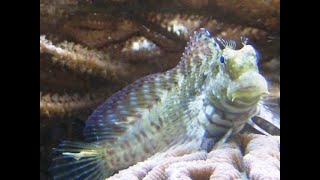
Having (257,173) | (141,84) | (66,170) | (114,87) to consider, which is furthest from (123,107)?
(257,173)

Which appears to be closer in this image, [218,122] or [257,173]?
[257,173]

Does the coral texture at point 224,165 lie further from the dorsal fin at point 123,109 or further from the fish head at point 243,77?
the dorsal fin at point 123,109

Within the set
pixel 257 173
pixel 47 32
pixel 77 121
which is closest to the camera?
pixel 257 173

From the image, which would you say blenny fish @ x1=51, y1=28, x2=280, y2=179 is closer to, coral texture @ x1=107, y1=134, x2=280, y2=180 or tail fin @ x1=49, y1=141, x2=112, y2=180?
tail fin @ x1=49, y1=141, x2=112, y2=180

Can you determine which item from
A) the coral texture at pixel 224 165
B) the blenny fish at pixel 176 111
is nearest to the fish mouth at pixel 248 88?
the blenny fish at pixel 176 111

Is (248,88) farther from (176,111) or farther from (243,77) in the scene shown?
(176,111)

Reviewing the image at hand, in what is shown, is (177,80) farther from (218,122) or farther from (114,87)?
(114,87)

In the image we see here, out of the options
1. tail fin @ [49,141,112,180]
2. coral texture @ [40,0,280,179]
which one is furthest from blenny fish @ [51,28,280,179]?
coral texture @ [40,0,280,179]

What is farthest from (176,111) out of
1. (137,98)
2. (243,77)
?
(243,77)
